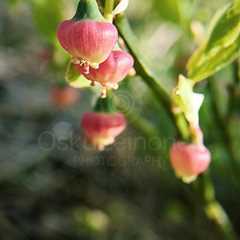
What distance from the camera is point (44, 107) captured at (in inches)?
128

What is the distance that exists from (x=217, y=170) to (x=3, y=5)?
183cm

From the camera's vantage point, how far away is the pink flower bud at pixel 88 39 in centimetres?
123

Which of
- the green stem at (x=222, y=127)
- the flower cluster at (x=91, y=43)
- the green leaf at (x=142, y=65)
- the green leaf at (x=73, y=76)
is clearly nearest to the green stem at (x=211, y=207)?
the green stem at (x=222, y=127)

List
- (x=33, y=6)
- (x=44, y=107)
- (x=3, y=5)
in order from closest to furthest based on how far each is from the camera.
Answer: (x=33, y=6), (x=44, y=107), (x=3, y=5)

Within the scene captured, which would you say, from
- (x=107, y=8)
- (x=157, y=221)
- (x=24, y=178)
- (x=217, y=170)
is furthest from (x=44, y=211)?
(x=107, y=8)

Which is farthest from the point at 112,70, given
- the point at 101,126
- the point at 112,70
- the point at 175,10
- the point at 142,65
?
the point at 175,10

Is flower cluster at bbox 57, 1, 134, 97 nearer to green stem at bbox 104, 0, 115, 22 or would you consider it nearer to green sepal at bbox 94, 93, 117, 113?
green stem at bbox 104, 0, 115, 22

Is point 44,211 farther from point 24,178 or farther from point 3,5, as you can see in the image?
point 3,5

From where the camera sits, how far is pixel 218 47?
1695mm

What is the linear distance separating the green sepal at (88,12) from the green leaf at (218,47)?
1.46ft

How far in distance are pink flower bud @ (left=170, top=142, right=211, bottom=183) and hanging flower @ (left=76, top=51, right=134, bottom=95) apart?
1.28 feet

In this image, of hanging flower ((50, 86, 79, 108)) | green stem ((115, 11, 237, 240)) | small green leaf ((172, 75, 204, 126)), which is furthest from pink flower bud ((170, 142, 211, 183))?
hanging flower ((50, 86, 79, 108))

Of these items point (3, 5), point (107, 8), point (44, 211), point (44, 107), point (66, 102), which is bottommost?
point (107, 8)

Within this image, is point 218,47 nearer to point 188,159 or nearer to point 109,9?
point 188,159
